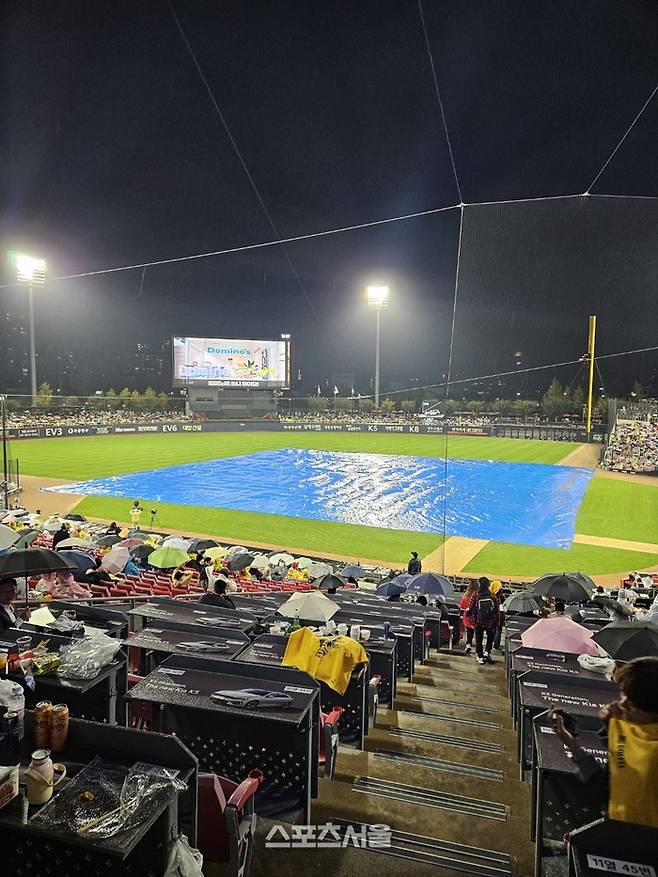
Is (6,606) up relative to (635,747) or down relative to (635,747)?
down

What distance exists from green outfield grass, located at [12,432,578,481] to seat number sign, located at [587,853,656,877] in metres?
30.8

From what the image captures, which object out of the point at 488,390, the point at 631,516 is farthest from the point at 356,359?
the point at 631,516

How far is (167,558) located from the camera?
417 inches

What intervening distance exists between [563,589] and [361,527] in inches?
457

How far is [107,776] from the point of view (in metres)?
2.40

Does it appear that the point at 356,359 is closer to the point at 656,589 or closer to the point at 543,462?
the point at 543,462

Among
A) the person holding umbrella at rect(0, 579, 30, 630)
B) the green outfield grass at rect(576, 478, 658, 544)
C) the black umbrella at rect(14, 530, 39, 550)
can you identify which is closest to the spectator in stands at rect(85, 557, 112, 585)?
the black umbrella at rect(14, 530, 39, 550)

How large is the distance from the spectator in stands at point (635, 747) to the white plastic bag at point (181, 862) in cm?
181

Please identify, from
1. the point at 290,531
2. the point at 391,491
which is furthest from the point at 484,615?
the point at 391,491

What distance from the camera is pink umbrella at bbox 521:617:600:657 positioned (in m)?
5.44

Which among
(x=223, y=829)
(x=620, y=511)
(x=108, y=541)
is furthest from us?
(x=620, y=511)

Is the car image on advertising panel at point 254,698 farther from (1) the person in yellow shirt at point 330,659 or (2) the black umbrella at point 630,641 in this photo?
(2) the black umbrella at point 630,641

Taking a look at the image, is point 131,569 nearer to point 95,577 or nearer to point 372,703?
point 95,577

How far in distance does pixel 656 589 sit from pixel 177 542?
10.6 m
